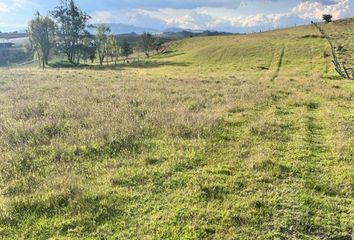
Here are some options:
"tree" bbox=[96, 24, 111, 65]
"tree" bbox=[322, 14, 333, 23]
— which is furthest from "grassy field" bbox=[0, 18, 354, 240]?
"tree" bbox=[322, 14, 333, 23]

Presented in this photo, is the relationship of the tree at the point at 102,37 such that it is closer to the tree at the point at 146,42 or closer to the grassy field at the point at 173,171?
the tree at the point at 146,42

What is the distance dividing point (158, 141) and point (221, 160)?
3.02 m

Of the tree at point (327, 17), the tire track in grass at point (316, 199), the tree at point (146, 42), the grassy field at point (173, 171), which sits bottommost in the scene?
the tire track in grass at point (316, 199)

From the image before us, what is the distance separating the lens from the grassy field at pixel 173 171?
8508 millimetres

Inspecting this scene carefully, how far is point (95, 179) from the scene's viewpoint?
35.7ft

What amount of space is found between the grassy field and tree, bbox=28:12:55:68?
7439 cm

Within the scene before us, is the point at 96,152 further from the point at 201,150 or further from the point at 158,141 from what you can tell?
the point at 201,150

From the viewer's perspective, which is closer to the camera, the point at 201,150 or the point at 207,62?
the point at 201,150

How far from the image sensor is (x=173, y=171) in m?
11.6

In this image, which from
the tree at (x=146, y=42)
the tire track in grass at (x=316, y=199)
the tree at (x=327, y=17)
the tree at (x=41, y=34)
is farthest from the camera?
the tree at (x=146, y=42)

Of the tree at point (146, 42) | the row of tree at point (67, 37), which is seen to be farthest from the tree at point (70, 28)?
the tree at point (146, 42)

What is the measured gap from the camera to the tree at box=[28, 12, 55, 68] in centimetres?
8988

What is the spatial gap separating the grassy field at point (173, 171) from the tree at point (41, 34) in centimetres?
7439

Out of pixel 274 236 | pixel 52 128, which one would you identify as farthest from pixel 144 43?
pixel 274 236
